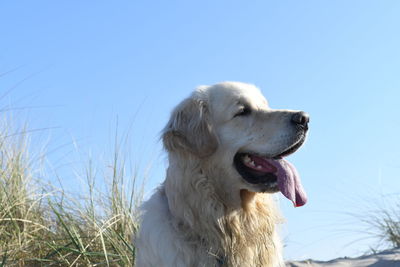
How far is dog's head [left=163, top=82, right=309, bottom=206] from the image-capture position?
373 centimetres

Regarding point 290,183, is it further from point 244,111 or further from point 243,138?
point 244,111

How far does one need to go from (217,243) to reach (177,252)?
0.28 m

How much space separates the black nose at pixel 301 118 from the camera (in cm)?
371

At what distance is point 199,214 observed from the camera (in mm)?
3766

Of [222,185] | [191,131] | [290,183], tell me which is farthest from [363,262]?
[191,131]

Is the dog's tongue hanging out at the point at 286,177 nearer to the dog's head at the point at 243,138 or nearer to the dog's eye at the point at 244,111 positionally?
the dog's head at the point at 243,138

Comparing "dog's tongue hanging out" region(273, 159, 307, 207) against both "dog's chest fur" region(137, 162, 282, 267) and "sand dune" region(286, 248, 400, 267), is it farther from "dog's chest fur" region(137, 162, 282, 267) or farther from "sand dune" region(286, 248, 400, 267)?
"sand dune" region(286, 248, 400, 267)

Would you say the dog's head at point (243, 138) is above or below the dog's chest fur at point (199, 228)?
above

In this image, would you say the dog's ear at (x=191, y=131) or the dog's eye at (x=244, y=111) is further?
→ the dog's eye at (x=244, y=111)

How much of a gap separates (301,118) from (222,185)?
0.69 metres

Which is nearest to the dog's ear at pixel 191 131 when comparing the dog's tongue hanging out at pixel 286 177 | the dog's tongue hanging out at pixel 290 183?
the dog's tongue hanging out at pixel 286 177

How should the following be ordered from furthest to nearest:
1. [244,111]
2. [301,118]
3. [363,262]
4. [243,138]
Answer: [363,262] → [244,111] → [243,138] → [301,118]

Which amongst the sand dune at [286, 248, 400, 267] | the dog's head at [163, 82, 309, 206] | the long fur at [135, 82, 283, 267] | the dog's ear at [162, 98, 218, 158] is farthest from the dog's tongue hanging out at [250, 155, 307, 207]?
the sand dune at [286, 248, 400, 267]

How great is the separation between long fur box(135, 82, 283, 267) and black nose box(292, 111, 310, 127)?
0.53 meters
